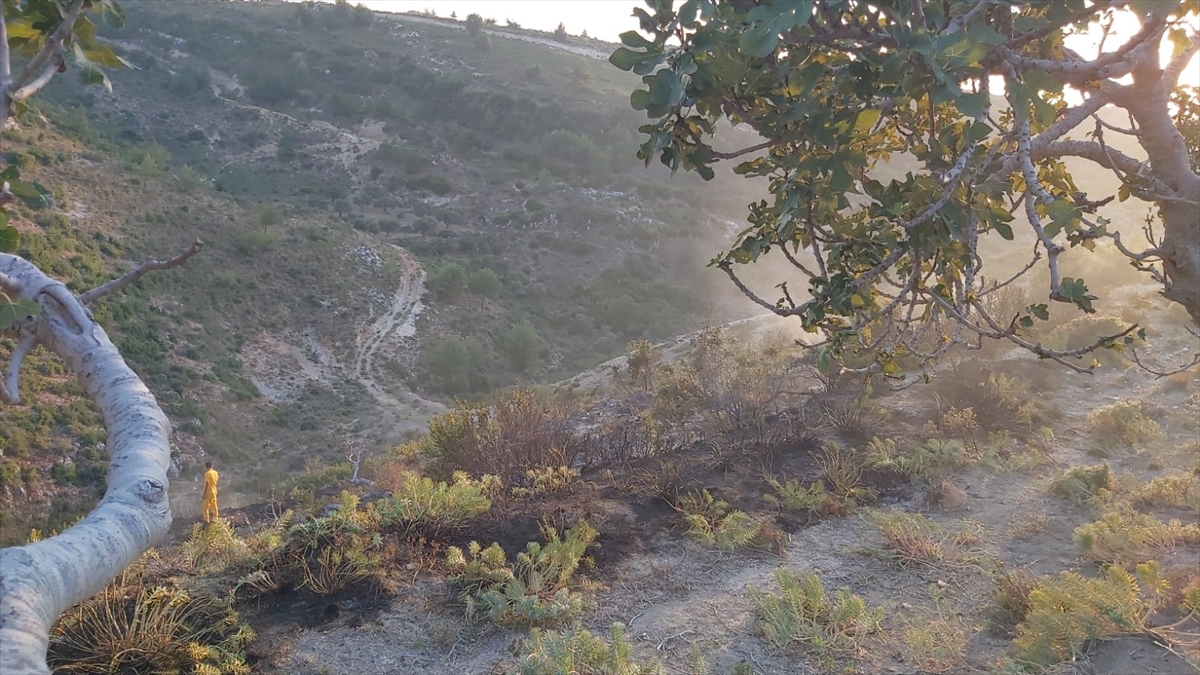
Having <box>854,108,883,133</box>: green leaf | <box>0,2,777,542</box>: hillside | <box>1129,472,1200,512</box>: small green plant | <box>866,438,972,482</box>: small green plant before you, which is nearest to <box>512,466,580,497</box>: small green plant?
<box>866,438,972,482</box>: small green plant

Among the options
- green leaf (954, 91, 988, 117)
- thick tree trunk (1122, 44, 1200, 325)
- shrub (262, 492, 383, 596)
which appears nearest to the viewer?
green leaf (954, 91, 988, 117)

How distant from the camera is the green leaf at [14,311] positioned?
65.8 inches

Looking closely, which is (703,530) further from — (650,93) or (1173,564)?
(650,93)

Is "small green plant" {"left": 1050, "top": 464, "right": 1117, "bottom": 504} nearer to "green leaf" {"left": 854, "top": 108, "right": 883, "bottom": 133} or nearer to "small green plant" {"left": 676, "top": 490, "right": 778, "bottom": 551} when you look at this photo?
"small green plant" {"left": 676, "top": 490, "right": 778, "bottom": 551}

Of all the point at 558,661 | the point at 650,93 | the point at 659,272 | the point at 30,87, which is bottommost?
the point at 659,272

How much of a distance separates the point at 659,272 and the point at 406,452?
88.7ft

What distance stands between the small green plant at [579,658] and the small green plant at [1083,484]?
Answer: 430 cm

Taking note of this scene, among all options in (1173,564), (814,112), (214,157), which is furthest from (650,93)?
(214,157)

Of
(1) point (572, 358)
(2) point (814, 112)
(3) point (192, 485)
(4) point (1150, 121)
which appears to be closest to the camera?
(2) point (814, 112)

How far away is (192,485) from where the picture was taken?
53.7 feet

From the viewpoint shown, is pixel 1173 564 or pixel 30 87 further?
pixel 1173 564

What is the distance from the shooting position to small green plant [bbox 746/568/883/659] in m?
3.81

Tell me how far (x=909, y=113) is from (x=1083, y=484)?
4.65 m

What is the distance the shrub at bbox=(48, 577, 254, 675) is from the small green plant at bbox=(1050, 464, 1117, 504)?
5.98 m
